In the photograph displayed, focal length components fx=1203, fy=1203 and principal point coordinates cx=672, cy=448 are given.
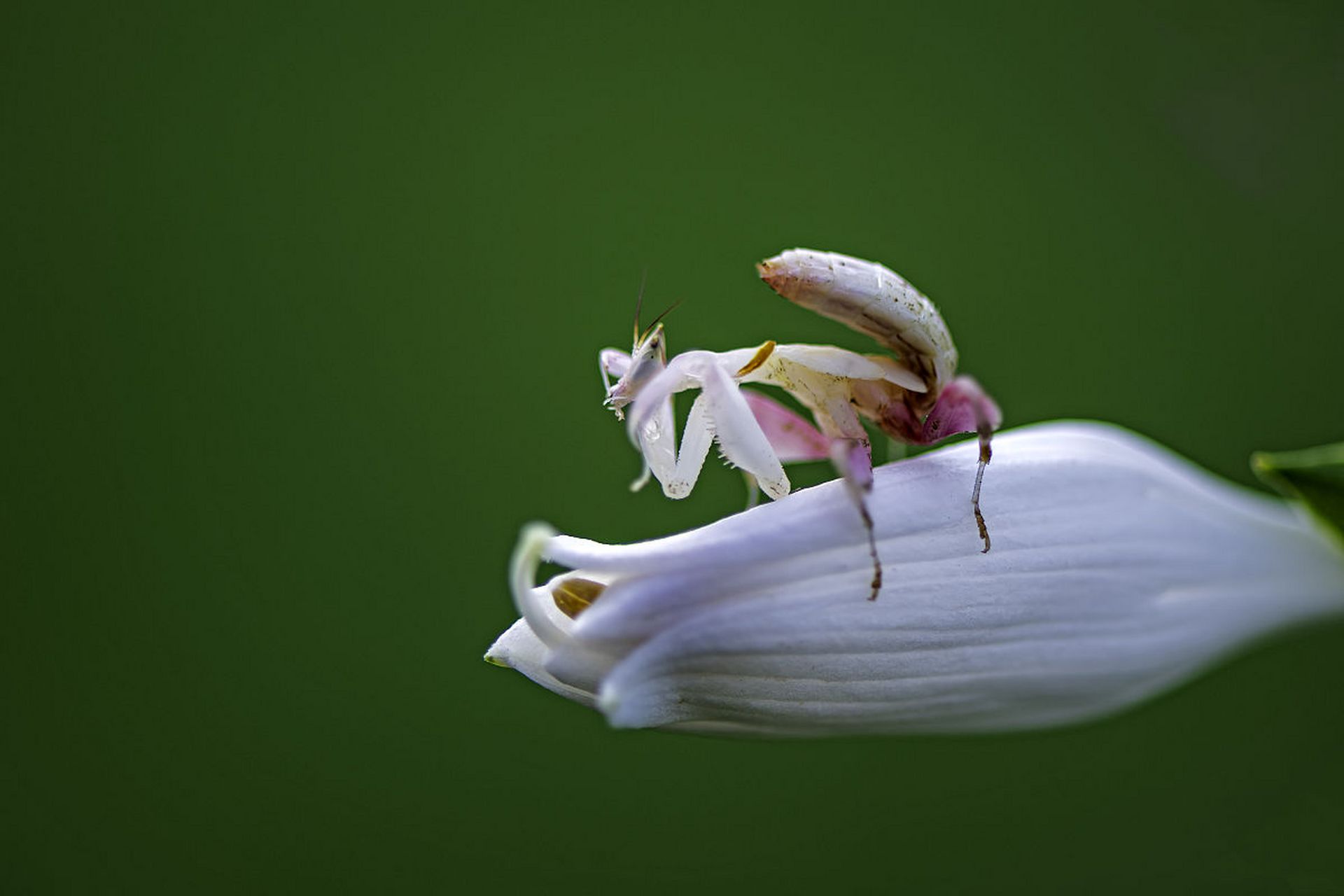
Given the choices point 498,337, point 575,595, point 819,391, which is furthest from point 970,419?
point 498,337

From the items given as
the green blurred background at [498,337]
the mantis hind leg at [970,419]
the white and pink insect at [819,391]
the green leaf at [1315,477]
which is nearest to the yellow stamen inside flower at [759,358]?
the white and pink insect at [819,391]

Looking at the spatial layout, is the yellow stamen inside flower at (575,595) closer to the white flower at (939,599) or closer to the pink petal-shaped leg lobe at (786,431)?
the white flower at (939,599)

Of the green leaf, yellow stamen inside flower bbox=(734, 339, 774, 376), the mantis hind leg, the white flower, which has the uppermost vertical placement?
yellow stamen inside flower bbox=(734, 339, 774, 376)

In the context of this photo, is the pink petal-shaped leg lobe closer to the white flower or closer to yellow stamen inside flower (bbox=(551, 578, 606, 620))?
the white flower

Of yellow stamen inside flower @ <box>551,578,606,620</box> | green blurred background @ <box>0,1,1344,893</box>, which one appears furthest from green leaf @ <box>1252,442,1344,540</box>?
green blurred background @ <box>0,1,1344,893</box>

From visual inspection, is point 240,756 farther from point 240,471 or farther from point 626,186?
point 626,186

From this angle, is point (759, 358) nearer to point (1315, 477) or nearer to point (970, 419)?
point (970, 419)

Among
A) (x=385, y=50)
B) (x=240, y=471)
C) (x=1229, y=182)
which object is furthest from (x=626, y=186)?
(x=1229, y=182)
